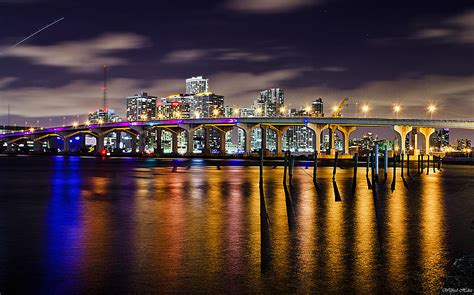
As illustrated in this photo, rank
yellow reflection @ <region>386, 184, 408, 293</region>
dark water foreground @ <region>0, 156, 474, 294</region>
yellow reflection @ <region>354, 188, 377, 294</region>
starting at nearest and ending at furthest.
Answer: dark water foreground @ <region>0, 156, 474, 294</region> → yellow reflection @ <region>354, 188, 377, 294</region> → yellow reflection @ <region>386, 184, 408, 293</region>

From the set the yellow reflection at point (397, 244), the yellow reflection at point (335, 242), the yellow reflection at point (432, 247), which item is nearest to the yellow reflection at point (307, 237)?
the yellow reflection at point (335, 242)

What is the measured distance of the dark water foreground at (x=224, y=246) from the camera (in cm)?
A: 1009

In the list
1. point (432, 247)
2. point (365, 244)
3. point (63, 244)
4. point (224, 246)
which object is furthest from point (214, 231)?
point (432, 247)

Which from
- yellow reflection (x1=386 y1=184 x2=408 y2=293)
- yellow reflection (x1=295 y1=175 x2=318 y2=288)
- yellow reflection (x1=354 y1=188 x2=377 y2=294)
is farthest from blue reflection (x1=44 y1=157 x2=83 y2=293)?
yellow reflection (x1=386 y1=184 x2=408 y2=293)

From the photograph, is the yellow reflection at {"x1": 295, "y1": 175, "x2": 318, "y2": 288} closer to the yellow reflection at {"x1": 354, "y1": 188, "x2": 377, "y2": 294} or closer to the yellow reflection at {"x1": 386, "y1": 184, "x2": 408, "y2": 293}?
the yellow reflection at {"x1": 354, "y1": 188, "x2": 377, "y2": 294}

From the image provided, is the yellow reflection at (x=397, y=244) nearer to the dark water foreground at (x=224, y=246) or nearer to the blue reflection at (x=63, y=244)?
the dark water foreground at (x=224, y=246)

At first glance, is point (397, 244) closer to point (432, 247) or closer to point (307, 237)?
point (432, 247)

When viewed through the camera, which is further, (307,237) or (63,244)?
(307,237)

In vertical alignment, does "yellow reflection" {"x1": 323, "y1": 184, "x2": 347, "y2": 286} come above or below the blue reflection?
below

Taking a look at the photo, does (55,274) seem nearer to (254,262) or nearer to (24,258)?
(24,258)

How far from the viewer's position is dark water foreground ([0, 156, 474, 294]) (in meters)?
10.1

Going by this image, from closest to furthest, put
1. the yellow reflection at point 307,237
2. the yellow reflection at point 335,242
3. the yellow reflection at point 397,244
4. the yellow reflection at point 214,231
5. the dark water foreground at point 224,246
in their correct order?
the dark water foreground at point 224,246, the yellow reflection at point 397,244, the yellow reflection at point 335,242, the yellow reflection at point 307,237, the yellow reflection at point 214,231

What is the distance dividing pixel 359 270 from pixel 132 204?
16.3 m

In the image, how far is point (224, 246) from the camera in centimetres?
1404
